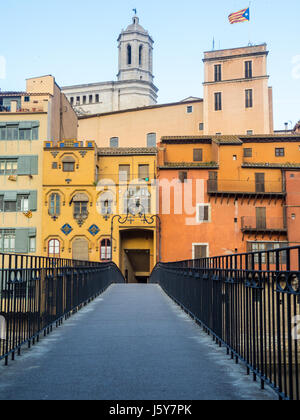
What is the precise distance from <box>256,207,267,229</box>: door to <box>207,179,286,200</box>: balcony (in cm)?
116

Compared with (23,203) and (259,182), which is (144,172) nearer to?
(259,182)

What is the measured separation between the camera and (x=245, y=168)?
46.0 meters

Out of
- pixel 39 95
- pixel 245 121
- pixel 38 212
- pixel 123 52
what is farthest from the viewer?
pixel 123 52

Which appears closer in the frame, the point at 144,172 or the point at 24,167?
the point at 24,167

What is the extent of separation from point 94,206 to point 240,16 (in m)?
30.4

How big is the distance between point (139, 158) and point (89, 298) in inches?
1251

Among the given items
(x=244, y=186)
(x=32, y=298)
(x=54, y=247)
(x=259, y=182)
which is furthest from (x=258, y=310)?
(x=259, y=182)

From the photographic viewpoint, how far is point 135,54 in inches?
3674

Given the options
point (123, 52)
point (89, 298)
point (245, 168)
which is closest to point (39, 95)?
point (245, 168)

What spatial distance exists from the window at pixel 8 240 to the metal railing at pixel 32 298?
32.6m

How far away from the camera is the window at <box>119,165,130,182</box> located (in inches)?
1747

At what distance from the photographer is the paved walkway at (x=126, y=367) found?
15.4ft
